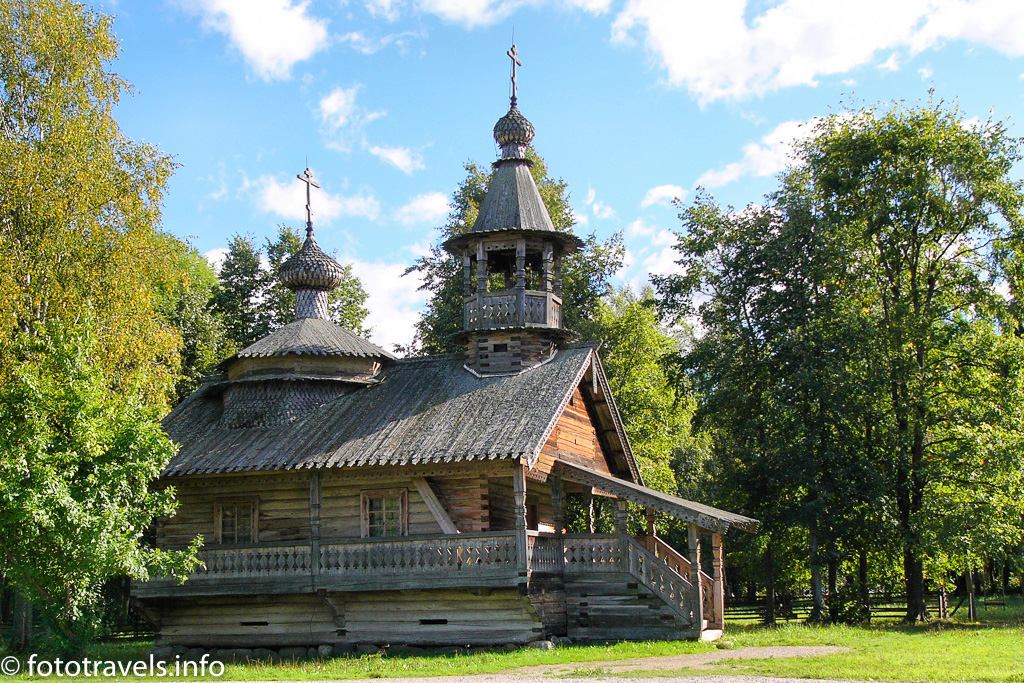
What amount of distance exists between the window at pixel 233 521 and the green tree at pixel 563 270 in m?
13.9

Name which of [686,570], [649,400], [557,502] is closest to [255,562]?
[557,502]

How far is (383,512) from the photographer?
76.9ft

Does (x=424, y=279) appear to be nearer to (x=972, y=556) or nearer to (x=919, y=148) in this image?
(x=919, y=148)

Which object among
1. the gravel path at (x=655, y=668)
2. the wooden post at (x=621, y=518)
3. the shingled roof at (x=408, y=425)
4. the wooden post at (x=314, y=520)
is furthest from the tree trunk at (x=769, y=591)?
the wooden post at (x=314, y=520)

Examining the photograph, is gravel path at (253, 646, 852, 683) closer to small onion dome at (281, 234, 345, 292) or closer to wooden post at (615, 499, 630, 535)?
wooden post at (615, 499, 630, 535)

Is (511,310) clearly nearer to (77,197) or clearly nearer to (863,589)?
(77,197)

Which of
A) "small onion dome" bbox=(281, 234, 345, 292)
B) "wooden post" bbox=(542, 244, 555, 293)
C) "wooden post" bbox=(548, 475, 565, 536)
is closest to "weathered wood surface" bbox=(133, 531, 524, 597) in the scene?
"wooden post" bbox=(548, 475, 565, 536)

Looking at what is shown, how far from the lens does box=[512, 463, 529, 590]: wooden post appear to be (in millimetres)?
20703

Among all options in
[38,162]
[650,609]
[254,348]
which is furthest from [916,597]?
[38,162]

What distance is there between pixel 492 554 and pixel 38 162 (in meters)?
12.6

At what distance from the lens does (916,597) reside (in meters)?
30.1

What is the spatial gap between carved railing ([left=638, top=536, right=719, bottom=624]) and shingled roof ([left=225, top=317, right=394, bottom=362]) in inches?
346

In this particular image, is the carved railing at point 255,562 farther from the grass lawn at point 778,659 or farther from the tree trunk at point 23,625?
the tree trunk at point 23,625

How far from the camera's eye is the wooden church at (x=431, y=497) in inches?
850
